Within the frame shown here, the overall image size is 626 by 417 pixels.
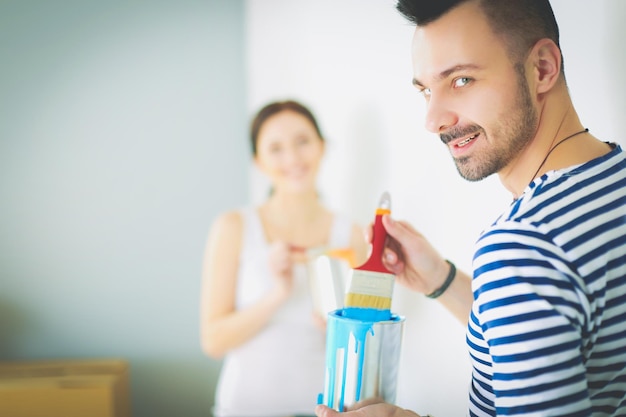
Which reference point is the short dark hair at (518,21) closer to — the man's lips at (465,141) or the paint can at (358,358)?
the man's lips at (465,141)

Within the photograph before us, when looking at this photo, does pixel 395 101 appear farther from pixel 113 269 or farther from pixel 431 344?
pixel 113 269

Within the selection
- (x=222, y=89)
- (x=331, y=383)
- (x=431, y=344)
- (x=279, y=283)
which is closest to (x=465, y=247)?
(x=431, y=344)

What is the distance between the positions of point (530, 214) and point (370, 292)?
0.24m

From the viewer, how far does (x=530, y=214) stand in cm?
46

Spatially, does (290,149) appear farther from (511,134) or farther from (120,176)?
(511,134)

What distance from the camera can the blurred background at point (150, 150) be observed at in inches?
48.8

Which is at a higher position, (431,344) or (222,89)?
(222,89)

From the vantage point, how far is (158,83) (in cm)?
163

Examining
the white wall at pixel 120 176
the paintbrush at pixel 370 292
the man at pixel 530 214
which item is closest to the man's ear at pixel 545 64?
the man at pixel 530 214

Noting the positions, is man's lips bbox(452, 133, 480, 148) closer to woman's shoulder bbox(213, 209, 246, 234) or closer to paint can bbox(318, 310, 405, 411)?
paint can bbox(318, 310, 405, 411)

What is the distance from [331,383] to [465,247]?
0.29m

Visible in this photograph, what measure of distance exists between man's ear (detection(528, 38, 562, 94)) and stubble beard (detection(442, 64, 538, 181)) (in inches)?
0.7

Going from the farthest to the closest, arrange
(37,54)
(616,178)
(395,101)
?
(37,54) < (395,101) < (616,178)

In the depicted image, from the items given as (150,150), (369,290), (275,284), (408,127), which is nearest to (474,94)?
(369,290)
